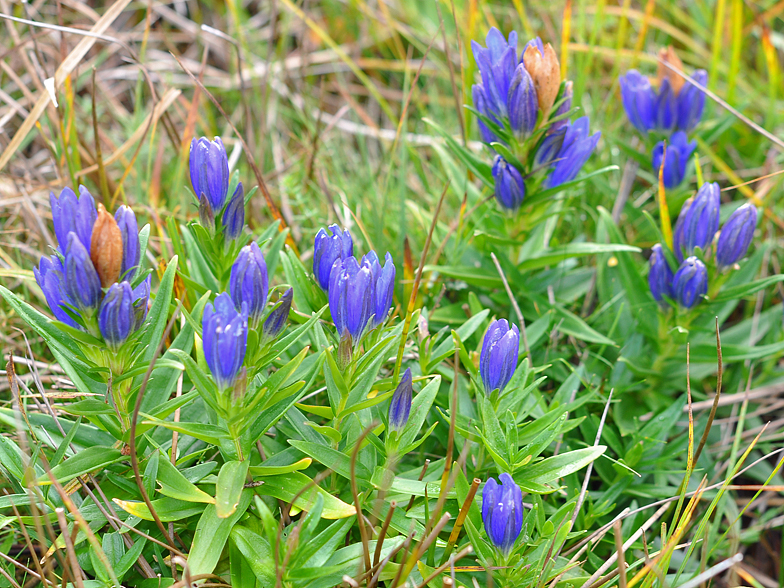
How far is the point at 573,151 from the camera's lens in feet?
7.05

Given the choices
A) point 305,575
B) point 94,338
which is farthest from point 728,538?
point 94,338

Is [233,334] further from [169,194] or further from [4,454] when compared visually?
[169,194]

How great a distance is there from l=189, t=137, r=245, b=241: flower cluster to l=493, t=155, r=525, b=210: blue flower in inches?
33.0

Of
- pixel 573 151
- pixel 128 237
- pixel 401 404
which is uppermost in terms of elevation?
pixel 573 151

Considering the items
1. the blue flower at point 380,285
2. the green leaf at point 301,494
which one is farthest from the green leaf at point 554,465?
the blue flower at point 380,285

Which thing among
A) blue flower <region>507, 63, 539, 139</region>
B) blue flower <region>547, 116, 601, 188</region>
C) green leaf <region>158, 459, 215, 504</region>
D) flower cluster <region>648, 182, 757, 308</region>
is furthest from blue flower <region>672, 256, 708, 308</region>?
green leaf <region>158, 459, 215, 504</region>

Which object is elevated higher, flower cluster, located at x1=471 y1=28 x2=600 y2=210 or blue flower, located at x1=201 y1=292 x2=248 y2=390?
flower cluster, located at x1=471 y1=28 x2=600 y2=210

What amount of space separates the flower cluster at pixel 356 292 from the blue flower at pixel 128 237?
0.46 meters

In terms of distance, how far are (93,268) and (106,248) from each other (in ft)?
0.17

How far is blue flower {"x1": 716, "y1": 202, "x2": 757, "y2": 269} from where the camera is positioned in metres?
2.03

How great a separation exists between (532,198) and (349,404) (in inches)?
38.0

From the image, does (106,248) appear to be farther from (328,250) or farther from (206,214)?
(328,250)

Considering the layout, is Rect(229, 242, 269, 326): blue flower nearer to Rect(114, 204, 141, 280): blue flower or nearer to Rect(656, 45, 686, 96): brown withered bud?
Rect(114, 204, 141, 280): blue flower

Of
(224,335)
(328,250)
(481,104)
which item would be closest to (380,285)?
(328,250)
